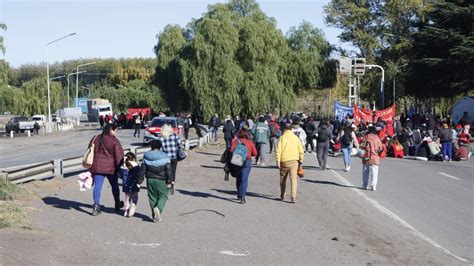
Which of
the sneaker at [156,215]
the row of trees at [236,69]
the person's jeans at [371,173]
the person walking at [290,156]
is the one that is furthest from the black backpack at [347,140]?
the row of trees at [236,69]

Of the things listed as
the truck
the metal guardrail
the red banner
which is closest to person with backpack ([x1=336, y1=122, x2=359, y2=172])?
the metal guardrail

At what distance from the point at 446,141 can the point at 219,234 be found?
17.9 metres

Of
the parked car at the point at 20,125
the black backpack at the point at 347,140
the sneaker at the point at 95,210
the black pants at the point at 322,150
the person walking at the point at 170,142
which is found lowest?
the parked car at the point at 20,125

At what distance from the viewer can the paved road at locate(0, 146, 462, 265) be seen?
8516 millimetres

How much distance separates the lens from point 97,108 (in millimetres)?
96875

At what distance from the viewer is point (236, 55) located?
172 ft

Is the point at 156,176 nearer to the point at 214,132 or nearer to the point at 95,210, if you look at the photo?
the point at 95,210

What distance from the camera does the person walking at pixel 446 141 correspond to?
25500mm

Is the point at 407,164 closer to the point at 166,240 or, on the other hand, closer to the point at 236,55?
the point at 166,240

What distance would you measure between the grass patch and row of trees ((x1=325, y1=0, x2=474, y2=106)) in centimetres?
3271

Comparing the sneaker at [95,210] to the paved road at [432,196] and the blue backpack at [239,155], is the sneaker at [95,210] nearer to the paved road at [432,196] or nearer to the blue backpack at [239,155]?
the blue backpack at [239,155]

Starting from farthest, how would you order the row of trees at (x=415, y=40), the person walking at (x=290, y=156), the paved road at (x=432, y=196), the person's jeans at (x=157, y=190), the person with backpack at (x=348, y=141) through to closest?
the row of trees at (x=415, y=40), the person with backpack at (x=348, y=141), the person walking at (x=290, y=156), the paved road at (x=432, y=196), the person's jeans at (x=157, y=190)

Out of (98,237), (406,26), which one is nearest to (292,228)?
(98,237)

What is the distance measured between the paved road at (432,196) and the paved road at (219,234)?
55 centimetres
